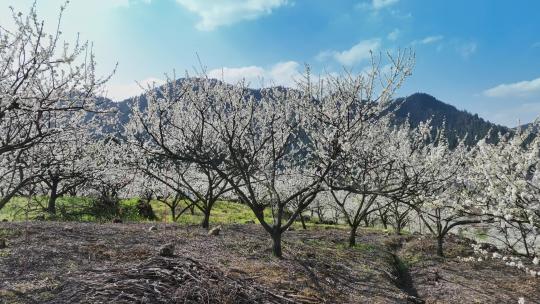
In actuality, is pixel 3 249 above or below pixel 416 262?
above

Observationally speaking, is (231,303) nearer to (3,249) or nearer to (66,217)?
(3,249)

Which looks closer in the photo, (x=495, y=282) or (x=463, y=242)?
(x=495, y=282)

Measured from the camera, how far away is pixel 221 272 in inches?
347

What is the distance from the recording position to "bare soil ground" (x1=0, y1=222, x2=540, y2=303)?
7.21 meters

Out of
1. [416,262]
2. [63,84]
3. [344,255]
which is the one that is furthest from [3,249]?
[416,262]

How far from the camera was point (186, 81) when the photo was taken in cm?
1388

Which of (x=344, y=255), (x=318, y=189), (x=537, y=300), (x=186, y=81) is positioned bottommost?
(x=537, y=300)

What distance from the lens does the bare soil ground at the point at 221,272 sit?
23.6 feet

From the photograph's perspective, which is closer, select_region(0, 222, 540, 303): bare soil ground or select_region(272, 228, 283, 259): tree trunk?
select_region(0, 222, 540, 303): bare soil ground

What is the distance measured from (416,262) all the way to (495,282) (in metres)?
3.44

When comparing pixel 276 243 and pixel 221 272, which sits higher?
pixel 276 243

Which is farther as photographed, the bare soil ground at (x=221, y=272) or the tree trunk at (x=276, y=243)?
the tree trunk at (x=276, y=243)

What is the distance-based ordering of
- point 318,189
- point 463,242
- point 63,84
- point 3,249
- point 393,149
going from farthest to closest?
1. point 463,242
2. point 393,149
3. point 318,189
4. point 3,249
5. point 63,84

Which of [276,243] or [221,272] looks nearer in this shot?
[221,272]
